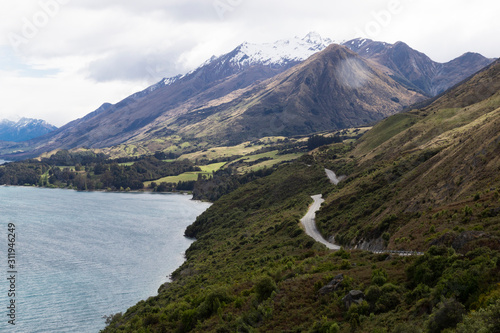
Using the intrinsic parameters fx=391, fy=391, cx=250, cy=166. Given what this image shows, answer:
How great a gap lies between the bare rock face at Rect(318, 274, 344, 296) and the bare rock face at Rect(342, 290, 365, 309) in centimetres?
258

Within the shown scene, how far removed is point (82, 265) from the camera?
114m

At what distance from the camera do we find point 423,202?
188ft

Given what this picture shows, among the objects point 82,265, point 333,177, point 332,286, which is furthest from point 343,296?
point 333,177

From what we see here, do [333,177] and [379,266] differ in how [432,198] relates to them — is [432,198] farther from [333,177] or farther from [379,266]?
[333,177]

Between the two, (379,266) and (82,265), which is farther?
(82,265)

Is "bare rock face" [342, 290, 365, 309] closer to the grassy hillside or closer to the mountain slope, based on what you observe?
the grassy hillside

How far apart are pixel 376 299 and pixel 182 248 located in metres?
115

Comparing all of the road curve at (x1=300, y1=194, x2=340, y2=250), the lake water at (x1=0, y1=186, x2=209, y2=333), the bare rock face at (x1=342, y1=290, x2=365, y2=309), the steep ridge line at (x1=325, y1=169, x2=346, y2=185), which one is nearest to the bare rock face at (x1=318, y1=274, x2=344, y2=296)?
the bare rock face at (x1=342, y1=290, x2=365, y2=309)

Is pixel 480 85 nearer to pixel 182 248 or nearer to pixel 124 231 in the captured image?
pixel 182 248

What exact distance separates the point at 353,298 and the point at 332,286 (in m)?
3.73

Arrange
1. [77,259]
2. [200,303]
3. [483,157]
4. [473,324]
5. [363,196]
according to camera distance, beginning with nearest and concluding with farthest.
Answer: [473,324]
[200,303]
[483,157]
[363,196]
[77,259]

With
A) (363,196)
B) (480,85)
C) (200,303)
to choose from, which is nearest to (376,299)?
(200,303)

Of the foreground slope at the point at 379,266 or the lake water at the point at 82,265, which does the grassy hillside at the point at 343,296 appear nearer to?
the foreground slope at the point at 379,266

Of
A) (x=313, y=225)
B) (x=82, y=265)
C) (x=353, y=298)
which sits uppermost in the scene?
(x=353, y=298)
